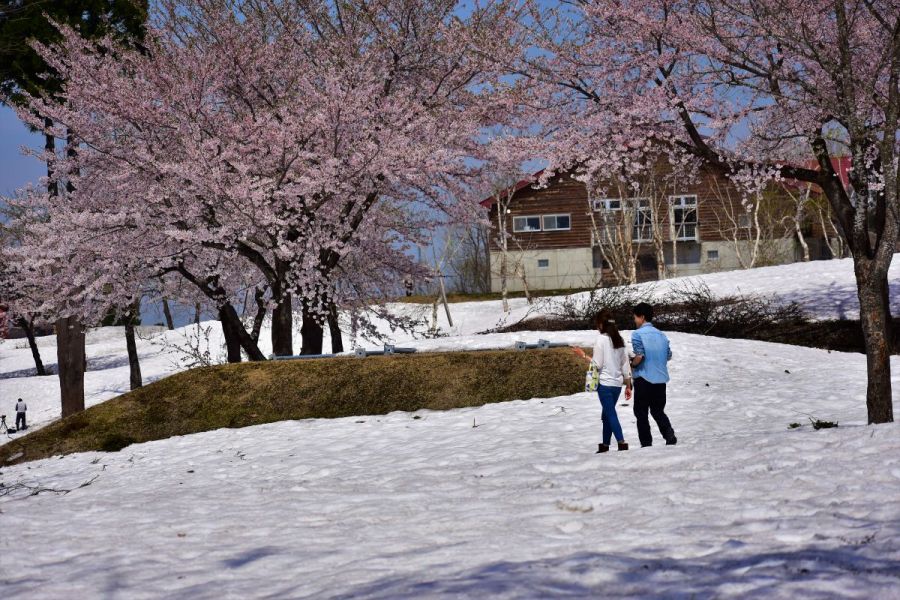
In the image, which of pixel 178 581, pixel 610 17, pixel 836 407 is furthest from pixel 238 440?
pixel 610 17

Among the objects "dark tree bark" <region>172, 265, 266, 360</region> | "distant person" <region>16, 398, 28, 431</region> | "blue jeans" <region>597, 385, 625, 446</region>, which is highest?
"dark tree bark" <region>172, 265, 266, 360</region>

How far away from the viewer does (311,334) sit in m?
21.5

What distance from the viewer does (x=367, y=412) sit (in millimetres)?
15914

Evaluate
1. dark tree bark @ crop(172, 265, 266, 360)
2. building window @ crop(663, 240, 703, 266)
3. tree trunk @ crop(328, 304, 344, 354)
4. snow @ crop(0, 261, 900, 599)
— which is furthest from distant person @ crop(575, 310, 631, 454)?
building window @ crop(663, 240, 703, 266)

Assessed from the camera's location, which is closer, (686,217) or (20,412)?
(20,412)

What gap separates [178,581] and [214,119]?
50.6 feet

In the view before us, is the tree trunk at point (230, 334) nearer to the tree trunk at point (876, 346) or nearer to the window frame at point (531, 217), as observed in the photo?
the tree trunk at point (876, 346)

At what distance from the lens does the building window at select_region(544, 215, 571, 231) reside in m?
52.8

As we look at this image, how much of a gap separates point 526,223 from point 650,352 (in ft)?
141

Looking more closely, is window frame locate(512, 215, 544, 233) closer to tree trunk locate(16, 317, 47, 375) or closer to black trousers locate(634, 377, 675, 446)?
tree trunk locate(16, 317, 47, 375)

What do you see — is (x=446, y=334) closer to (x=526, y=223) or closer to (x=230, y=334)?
(x=230, y=334)

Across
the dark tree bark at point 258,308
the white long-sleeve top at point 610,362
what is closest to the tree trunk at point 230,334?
the dark tree bark at point 258,308

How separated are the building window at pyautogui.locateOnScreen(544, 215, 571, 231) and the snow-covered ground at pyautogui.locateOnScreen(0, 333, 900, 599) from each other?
39.0 meters

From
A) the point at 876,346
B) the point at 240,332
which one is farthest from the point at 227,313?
the point at 876,346
